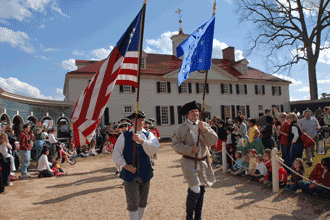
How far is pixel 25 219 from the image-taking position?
4.98 meters

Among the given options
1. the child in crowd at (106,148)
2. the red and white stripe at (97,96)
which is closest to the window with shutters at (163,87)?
the child in crowd at (106,148)

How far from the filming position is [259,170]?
7039mm

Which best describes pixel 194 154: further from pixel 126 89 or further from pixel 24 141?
pixel 126 89

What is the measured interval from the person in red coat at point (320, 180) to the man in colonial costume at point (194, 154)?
2.89 m

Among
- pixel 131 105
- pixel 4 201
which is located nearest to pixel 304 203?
pixel 4 201

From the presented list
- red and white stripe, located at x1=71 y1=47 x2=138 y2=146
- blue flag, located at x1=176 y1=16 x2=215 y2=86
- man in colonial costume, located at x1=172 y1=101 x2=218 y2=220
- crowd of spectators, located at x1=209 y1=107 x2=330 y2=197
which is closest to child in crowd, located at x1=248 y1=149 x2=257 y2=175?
crowd of spectators, located at x1=209 y1=107 x2=330 y2=197

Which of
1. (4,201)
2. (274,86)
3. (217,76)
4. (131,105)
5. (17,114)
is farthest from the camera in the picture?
(274,86)

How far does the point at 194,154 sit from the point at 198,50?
1799 mm

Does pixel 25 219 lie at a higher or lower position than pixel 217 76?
lower

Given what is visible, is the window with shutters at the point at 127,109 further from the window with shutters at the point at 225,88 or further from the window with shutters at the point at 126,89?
the window with shutters at the point at 225,88

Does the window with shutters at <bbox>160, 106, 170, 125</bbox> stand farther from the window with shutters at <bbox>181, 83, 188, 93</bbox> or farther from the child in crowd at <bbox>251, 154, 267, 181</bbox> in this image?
the child in crowd at <bbox>251, 154, 267, 181</bbox>

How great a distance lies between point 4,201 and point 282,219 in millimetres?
6866

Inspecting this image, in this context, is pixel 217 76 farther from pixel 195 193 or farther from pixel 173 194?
pixel 195 193

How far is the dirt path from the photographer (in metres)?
4.74
